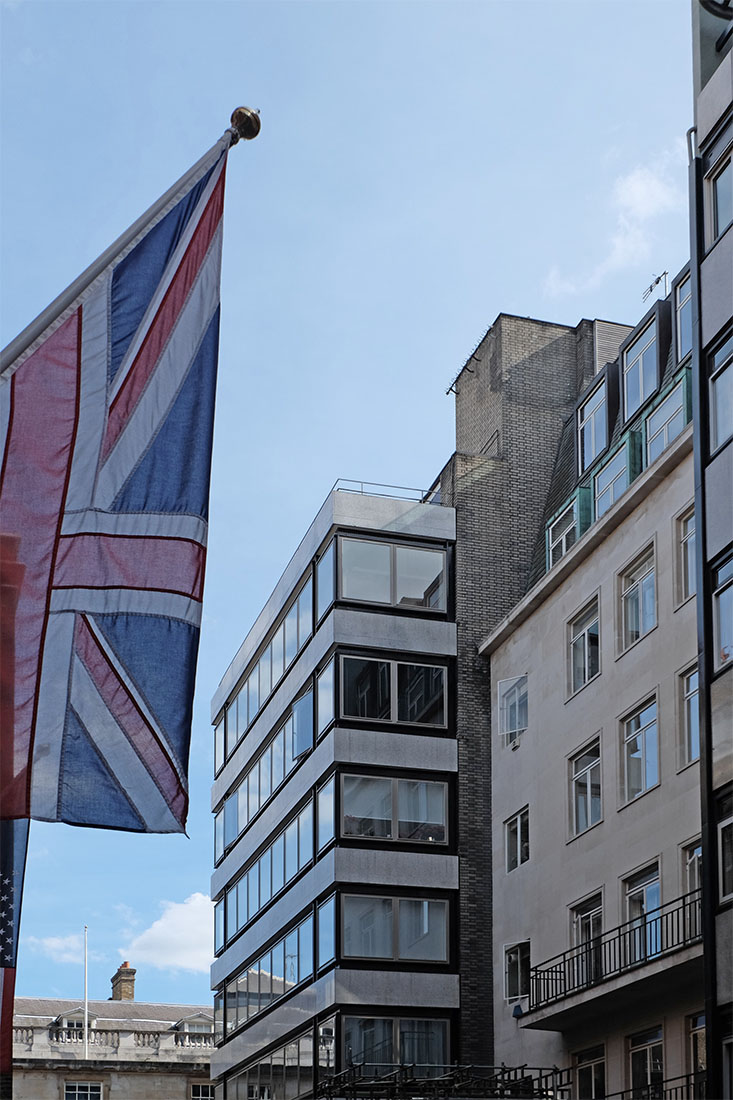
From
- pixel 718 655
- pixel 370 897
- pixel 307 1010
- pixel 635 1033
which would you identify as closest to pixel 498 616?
pixel 370 897

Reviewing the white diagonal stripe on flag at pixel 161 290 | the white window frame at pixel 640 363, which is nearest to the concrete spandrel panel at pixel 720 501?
the white window frame at pixel 640 363

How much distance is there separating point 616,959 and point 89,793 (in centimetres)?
2200

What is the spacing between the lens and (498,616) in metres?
45.1

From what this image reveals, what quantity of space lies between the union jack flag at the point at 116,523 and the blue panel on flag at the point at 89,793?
0.01 metres

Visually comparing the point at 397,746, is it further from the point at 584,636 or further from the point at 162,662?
the point at 162,662

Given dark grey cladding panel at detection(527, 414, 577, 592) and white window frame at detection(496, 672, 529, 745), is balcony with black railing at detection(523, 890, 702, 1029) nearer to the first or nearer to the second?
white window frame at detection(496, 672, 529, 745)

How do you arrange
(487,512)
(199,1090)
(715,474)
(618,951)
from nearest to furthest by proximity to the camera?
(715,474), (618,951), (487,512), (199,1090)

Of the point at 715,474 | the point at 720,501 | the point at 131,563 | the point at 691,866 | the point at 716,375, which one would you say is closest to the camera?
the point at 131,563

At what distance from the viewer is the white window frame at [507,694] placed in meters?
41.3

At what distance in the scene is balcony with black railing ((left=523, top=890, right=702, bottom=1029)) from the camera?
29.5m

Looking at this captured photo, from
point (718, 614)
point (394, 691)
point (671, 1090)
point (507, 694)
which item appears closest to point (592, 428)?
point (507, 694)

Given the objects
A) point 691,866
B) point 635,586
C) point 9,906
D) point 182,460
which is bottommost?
point 9,906

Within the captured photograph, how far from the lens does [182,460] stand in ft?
47.9

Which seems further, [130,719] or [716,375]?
[716,375]
